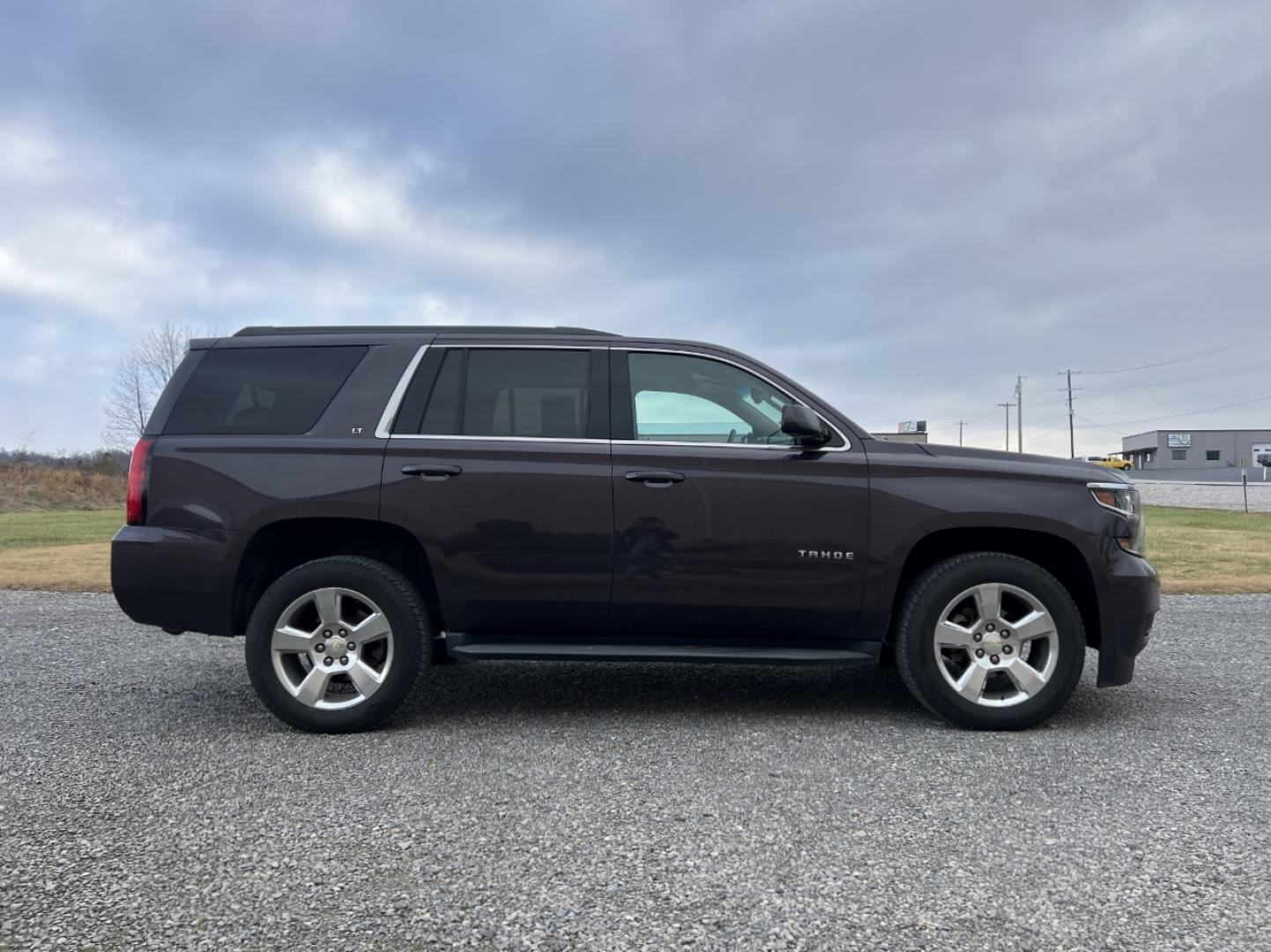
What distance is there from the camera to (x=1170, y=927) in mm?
2311

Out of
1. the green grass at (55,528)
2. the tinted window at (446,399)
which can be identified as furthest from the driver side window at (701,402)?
the green grass at (55,528)

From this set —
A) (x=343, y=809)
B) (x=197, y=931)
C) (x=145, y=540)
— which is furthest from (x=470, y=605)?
(x=197, y=931)

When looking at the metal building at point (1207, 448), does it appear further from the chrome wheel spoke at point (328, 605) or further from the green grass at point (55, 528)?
the chrome wheel spoke at point (328, 605)

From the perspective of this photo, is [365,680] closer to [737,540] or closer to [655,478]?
[655,478]

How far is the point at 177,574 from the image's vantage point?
417 cm

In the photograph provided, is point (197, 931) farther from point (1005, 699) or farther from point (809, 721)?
point (1005, 699)

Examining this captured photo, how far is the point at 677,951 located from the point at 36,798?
253 centimetres

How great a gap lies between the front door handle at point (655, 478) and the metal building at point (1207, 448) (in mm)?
104737

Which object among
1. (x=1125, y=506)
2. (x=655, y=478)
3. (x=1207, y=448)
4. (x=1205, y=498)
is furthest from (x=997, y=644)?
(x=1207, y=448)

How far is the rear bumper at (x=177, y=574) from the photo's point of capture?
4168 millimetres

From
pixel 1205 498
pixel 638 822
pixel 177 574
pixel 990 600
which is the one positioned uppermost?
pixel 177 574

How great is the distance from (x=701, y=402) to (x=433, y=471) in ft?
4.37

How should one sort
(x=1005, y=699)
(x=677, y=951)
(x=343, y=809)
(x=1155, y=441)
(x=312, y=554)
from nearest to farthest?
(x=677, y=951)
(x=343, y=809)
(x=1005, y=699)
(x=312, y=554)
(x=1155, y=441)

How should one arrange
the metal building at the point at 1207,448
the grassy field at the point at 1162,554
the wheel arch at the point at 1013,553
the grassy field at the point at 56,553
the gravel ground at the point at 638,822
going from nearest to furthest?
the gravel ground at the point at 638,822
the wheel arch at the point at 1013,553
the grassy field at the point at 1162,554
the grassy field at the point at 56,553
the metal building at the point at 1207,448
